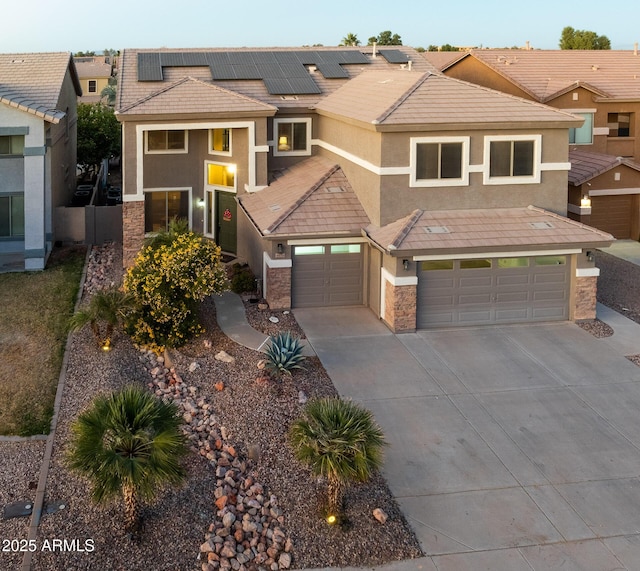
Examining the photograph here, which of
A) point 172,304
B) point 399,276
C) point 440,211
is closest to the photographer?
point 172,304

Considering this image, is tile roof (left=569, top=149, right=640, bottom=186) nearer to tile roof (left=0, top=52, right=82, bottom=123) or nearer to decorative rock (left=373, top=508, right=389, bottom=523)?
tile roof (left=0, top=52, right=82, bottom=123)

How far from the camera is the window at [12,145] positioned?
2533cm

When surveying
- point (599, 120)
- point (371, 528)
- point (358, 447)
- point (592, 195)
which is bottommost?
point (371, 528)

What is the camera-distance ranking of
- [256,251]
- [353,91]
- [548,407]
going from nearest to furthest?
[548,407] < [256,251] < [353,91]

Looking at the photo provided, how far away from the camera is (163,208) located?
87.2 feet

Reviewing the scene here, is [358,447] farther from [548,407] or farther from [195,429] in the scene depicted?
[548,407]

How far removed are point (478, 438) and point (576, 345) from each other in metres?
6.11

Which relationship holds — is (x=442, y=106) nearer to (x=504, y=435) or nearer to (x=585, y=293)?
A: (x=585, y=293)

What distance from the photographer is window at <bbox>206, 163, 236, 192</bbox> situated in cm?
2584

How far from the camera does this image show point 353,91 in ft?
82.3

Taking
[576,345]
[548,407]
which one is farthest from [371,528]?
[576,345]


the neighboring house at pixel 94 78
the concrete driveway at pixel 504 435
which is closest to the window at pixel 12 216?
the concrete driveway at pixel 504 435

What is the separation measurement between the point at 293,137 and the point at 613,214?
45.1ft

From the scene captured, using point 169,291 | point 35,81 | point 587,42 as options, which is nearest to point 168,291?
point 169,291
